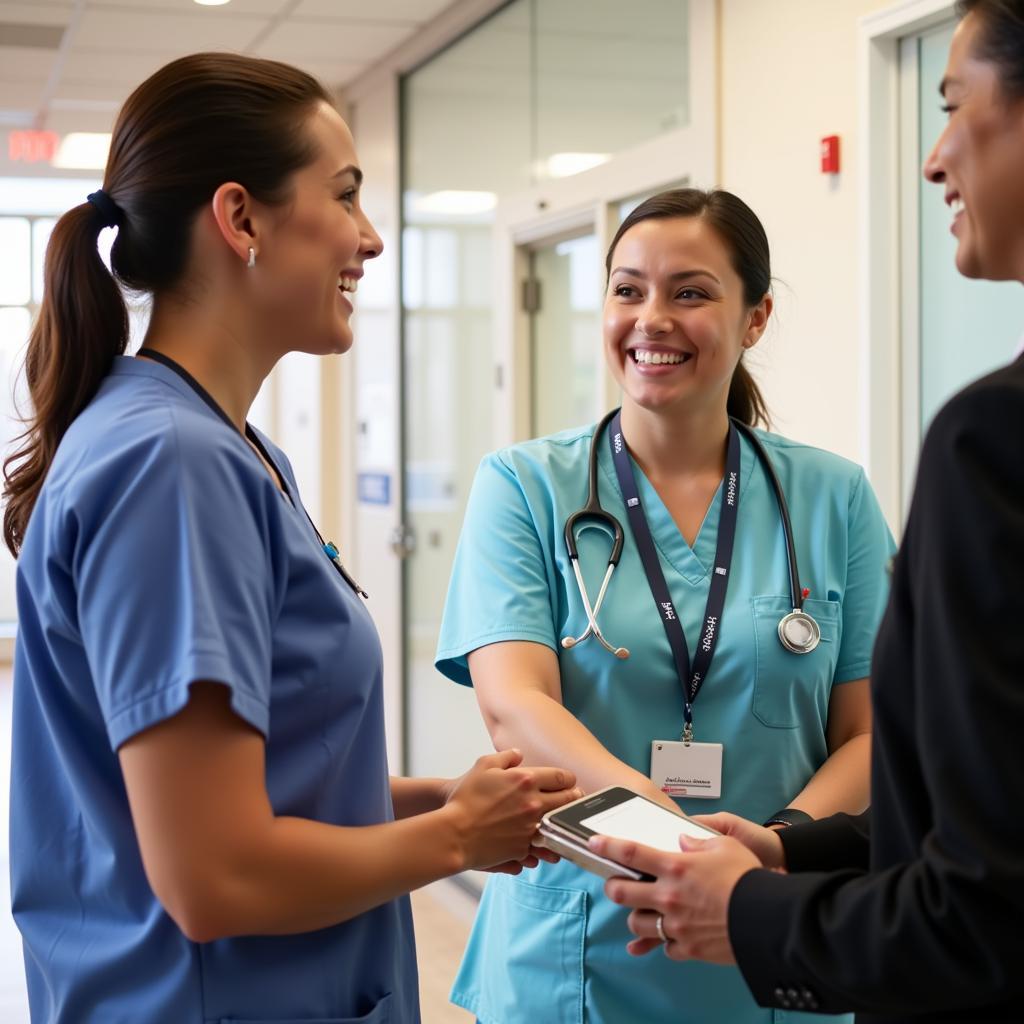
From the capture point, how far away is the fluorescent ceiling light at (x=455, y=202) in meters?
4.45

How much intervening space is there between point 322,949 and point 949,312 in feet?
6.39

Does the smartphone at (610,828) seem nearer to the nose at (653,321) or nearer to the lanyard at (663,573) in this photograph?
the lanyard at (663,573)

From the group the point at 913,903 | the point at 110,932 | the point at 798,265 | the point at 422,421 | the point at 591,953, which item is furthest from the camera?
the point at 422,421

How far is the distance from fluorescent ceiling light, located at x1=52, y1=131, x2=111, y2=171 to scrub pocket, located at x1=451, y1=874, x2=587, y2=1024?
555 cm

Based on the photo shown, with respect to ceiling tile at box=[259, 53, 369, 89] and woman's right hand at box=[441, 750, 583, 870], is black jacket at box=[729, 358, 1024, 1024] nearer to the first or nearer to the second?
woman's right hand at box=[441, 750, 583, 870]

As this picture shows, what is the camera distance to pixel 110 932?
3.46 feet

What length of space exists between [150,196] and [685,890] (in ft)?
2.55

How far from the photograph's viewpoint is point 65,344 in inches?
44.8

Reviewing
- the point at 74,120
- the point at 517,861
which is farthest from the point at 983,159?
the point at 74,120

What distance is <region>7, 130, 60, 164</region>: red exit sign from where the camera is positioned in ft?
20.4

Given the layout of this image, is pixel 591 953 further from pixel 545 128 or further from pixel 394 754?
pixel 394 754

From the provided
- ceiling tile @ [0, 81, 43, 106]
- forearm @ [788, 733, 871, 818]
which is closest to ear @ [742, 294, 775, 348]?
forearm @ [788, 733, 871, 818]

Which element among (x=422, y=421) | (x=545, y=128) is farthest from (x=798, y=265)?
(x=422, y=421)

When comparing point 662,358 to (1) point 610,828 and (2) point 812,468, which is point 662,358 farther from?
(1) point 610,828
